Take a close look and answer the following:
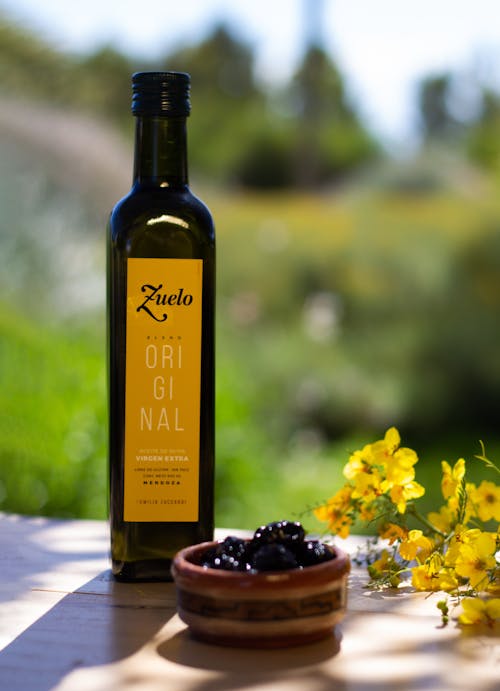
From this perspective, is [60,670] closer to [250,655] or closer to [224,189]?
[250,655]

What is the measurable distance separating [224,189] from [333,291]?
2351 mm

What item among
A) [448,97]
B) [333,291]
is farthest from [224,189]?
[333,291]

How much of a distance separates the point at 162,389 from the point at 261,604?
10.9 inches

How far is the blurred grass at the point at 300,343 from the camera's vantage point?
2959 mm

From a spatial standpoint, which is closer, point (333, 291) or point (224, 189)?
point (333, 291)

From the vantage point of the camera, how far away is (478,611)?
917 mm

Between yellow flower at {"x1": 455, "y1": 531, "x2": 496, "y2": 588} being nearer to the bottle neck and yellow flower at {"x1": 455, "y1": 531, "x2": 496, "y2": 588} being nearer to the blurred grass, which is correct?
the bottle neck

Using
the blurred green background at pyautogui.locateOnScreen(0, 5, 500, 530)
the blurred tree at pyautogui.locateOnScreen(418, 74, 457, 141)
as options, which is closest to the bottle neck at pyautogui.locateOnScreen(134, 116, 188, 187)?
the blurred green background at pyautogui.locateOnScreen(0, 5, 500, 530)

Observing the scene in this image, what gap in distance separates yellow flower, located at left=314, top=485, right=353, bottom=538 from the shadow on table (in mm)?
162

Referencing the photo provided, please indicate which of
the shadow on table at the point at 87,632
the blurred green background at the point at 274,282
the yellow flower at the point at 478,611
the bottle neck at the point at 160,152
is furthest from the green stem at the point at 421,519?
the blurred green background at the point at 274,282

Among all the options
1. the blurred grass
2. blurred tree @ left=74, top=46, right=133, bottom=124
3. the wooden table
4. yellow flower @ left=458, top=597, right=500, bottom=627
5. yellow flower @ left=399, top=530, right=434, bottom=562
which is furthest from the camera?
blurred tree @ left=74, top=46, right=133, bottom=124

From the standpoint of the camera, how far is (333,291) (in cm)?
521

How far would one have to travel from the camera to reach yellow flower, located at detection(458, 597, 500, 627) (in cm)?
91

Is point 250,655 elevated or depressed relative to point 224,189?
depressed
